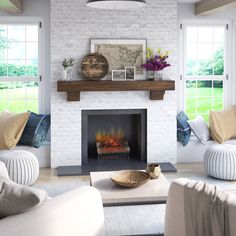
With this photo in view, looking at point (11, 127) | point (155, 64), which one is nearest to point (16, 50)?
point (11, 127)

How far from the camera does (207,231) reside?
8.44 feet

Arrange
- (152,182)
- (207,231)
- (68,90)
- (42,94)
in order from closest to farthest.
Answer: (207,231), (152,182), (68,90), (42,94)

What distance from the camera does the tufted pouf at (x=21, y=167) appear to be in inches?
200

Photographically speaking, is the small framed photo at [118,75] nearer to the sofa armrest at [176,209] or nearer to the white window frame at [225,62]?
the white window frame at [225,62]

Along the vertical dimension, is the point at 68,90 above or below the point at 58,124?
above

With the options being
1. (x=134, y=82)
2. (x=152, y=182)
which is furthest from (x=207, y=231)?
(x=134, y=82)

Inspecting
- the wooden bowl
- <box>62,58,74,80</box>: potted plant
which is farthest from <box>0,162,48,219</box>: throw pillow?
<box>62,58,74,80</box>: potted plant

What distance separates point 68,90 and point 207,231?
3746mm

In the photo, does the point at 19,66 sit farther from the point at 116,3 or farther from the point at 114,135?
the point at 116,3

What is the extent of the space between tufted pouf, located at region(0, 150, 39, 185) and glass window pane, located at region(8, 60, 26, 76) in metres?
1.67

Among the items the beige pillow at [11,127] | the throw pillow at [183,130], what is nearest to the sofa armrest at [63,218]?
the beige pillow at [11,127]

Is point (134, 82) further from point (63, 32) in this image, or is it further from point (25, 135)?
point (25, 135)

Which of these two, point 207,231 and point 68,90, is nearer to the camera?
point 207,231

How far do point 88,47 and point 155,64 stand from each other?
1004 mm
